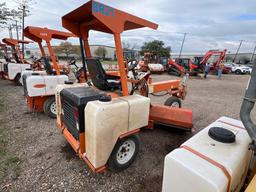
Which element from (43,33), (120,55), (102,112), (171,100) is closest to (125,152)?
(102,112)

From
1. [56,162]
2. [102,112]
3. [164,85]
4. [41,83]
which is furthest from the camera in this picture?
[41,83]

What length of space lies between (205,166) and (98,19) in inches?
69.9

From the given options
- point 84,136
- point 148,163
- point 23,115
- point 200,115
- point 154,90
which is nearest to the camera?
point 84,136

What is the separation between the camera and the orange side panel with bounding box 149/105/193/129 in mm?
3051

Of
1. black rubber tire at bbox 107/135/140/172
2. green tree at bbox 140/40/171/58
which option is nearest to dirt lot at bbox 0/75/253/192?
black rubber tire at bbox 107/135/140/172

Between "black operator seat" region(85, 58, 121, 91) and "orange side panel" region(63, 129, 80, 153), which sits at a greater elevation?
"black operator seat" region(85, 58, 121, 91)

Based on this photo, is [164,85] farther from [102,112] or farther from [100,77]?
[102,112]

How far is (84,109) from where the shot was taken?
1.97m

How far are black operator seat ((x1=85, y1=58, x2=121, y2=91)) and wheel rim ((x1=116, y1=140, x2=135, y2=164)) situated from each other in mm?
1016

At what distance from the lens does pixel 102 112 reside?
1.75 meters

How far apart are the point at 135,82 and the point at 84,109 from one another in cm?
120

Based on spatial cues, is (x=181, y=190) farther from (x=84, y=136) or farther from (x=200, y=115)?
(x=200, y=115)

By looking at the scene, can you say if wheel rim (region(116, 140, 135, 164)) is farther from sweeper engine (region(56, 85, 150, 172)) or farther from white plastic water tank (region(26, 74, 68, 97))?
white plastic water tank (region(26, 74, 68, 97))

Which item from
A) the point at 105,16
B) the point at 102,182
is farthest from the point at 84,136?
the point at 105,16
